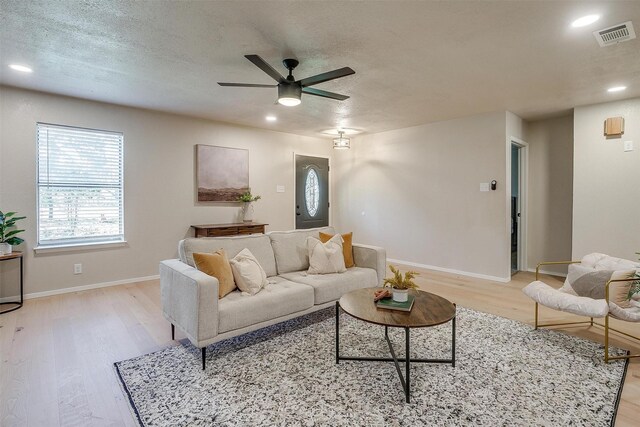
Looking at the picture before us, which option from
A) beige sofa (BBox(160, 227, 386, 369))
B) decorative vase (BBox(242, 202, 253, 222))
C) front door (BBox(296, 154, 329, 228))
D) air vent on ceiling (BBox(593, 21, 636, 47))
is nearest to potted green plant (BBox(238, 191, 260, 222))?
decorative vase (BBox(242, 202, 253, 222))

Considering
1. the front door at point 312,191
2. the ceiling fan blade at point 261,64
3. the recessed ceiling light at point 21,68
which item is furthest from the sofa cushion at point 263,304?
the front door at point 312,191

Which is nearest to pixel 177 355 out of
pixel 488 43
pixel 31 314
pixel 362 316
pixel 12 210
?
pixel 362 316

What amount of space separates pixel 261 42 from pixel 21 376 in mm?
2972

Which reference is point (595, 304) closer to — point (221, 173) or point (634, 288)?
point (634, 288)

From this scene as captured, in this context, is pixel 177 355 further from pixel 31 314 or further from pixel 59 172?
pixel 59 172

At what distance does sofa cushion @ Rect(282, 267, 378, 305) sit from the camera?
299 centimetres

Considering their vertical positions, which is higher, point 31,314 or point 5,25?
point 5,25

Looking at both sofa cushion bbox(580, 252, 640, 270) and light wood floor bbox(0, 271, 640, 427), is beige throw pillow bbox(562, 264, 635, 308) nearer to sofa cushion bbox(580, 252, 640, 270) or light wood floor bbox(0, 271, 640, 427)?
sofa cushion bbox(580, 252, 640, 270)

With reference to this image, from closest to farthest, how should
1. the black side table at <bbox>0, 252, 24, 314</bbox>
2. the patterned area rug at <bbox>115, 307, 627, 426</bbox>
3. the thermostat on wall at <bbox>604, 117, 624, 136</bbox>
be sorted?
the patterned area rug at <bbox>115, 307, 627, 426</bbox>, the black side table at <bbox>0, 252, 24, 314</bbox>, the thermostat on wall at <bbox>604, 117, 624, 136</bbox>

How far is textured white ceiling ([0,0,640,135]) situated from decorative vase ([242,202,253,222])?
1911mm

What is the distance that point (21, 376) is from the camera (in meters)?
2.20

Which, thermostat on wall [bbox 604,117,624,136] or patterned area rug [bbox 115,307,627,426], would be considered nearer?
patterned area rug [bbox 115,307,627,426]

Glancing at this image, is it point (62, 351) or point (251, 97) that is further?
point (251, 97)

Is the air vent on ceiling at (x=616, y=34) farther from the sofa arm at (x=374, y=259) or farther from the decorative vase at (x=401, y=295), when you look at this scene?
the sofa arm at (x=374, y=259)
